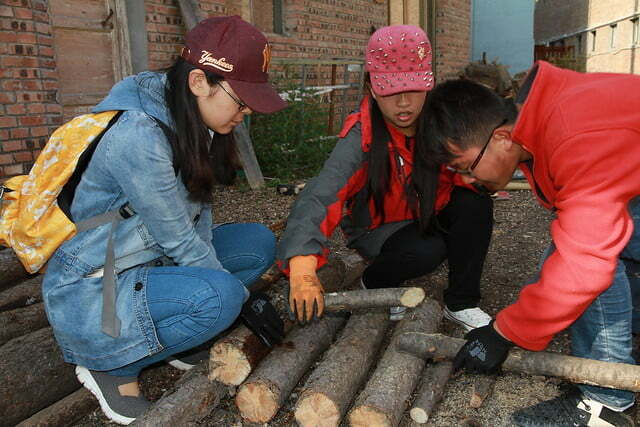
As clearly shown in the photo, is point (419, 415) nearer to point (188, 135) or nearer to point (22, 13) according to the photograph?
point (188, 135)

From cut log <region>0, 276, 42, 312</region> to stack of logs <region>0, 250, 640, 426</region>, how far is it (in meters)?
0.27

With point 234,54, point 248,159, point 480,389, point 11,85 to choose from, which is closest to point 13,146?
point 11,85

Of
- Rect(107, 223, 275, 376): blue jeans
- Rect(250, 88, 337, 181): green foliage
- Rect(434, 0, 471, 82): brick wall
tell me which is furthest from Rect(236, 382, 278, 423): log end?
Rect(434, 0, 471, 82): brick wall

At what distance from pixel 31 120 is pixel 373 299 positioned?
3566 millimetres

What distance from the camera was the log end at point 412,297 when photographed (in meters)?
2.38

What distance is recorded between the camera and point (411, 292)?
2.38 m

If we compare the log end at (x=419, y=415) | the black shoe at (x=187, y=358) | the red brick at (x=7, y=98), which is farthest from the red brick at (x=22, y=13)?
the log end at (x=419, y=415)

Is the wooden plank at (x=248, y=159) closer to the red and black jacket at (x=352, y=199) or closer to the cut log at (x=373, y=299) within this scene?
the red and black jacket at (x=352, y=199)

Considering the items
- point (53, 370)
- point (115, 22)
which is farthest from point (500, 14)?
point (53, 370)

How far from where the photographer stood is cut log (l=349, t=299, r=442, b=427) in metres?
1.92

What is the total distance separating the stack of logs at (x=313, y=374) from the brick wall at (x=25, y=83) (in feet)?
7.82

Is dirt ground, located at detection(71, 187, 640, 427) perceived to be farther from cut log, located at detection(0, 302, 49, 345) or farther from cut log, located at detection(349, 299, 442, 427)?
cut log, located at detection(0, 302, 49, 345)

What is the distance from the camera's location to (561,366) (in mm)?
1932

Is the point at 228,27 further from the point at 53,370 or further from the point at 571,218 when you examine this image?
the point at 53,370
